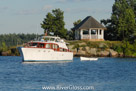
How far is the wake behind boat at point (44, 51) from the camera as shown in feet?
185

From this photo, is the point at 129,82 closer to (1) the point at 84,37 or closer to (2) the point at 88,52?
(2) the point at 88,52

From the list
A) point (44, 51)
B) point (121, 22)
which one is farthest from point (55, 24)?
point (44, 51)

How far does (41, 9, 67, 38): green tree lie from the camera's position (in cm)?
9472

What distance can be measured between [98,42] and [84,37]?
612 cm

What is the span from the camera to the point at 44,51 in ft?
188

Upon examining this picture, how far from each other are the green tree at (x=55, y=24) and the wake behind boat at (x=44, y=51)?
31.7m

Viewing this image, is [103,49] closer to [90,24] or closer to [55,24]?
[90,24]

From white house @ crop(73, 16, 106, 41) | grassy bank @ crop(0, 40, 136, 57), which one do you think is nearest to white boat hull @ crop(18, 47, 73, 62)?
grassy bank @ crop(0, 40, 136, 57)

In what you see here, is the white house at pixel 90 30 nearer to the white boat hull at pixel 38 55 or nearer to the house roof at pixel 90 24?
the house roof at pixel 90 24

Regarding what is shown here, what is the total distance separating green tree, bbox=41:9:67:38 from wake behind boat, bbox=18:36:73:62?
104 ft

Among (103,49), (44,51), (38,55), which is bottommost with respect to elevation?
(103,49)

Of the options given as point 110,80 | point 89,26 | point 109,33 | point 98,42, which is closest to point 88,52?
point 98,42

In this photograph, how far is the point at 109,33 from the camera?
9456 cm

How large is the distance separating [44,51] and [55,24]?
1532 inches
